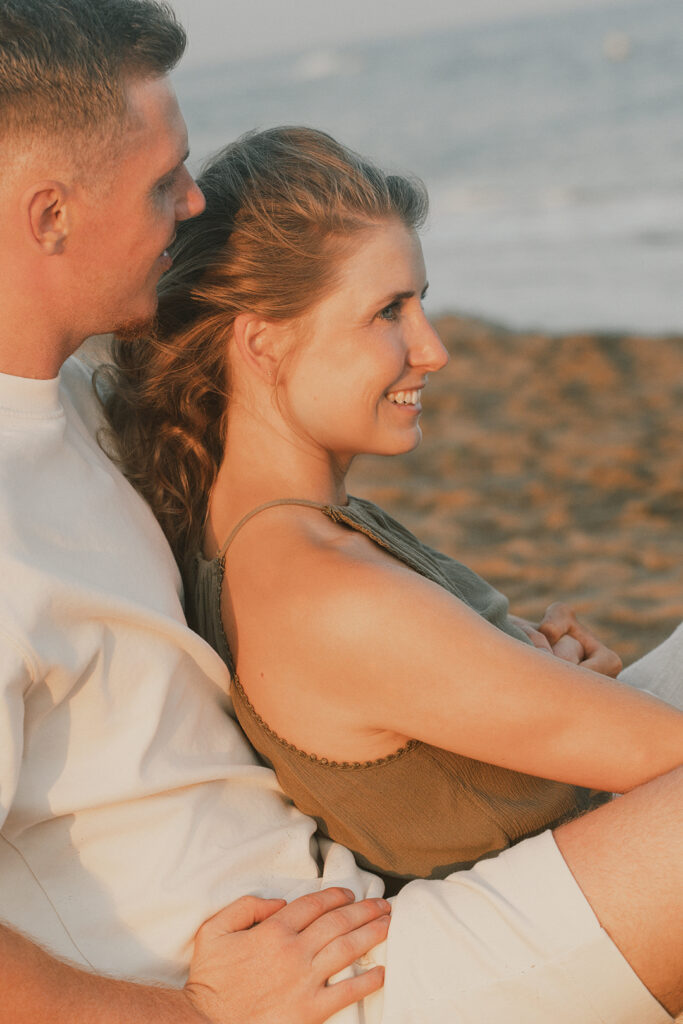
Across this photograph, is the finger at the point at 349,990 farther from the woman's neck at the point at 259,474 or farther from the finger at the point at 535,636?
the finger at the point at 535,636

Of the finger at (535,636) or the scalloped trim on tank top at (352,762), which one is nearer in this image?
the scalloped trim on tank top at (352,762)

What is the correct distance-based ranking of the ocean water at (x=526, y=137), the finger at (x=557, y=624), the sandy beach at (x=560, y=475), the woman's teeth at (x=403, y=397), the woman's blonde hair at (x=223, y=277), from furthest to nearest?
the ocean water at (x=526, y=137), the sandy beach at (x=560, y=475), the finger at (x=557, y=624), the woman's teeth at (x=403, y=397), the woman's blonde hair at (x=223, y=277)

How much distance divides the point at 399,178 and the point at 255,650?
103cm

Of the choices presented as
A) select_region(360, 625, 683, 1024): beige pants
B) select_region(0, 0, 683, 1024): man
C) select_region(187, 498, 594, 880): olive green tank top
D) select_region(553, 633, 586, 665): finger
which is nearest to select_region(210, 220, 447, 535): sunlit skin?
select_region(187, 498, 594, 880): olive green tank top

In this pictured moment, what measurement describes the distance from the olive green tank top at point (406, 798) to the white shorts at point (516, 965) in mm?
183

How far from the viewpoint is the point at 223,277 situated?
2350 mm

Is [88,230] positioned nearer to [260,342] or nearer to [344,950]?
[260,342]

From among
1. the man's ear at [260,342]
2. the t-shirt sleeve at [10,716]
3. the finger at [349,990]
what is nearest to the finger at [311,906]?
the finger at [349,990]

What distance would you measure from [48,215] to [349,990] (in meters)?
1.34

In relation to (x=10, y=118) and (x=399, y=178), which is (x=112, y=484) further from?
(x=399, y=178)

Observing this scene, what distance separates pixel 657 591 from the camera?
4691 mm

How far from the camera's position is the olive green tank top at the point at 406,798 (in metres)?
2.06

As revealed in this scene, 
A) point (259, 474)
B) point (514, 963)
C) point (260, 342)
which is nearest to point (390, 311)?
point (260, 342)

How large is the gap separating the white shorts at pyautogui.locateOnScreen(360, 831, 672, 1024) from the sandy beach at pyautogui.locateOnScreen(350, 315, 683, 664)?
2.37 m
